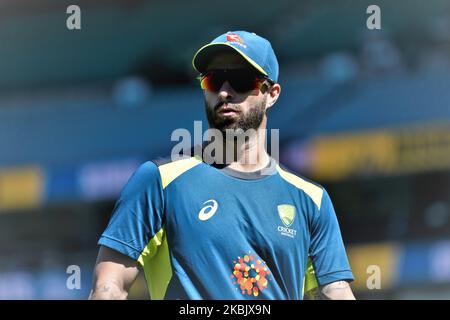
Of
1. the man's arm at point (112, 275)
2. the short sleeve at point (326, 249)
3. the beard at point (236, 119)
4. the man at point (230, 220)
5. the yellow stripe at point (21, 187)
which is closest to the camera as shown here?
the man's arm at point (112, 275)

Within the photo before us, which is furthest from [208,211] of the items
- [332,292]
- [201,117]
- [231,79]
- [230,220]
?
[201,117]

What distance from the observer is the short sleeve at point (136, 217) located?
3.14 m

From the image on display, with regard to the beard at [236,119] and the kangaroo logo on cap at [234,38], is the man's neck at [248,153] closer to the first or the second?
the beard at [236,119]

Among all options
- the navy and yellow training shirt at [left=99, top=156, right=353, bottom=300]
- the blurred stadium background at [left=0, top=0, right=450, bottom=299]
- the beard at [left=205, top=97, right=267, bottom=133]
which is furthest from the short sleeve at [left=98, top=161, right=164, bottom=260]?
the blurred stadium background at [left=0, top=0, right=450, bottom=299]

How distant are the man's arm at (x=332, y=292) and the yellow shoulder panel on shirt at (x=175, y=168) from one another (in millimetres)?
660

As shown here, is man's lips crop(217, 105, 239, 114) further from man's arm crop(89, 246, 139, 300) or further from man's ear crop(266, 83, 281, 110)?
man's arm crop(89, 246, 139, 300)

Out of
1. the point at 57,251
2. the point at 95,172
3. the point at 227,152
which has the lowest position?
the point at 57,251

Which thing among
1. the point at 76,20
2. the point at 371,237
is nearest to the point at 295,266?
the point at 371,237

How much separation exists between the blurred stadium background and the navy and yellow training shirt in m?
6.09

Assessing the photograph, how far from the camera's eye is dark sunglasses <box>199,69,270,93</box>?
3.36 m

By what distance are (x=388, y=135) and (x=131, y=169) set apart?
2724mm

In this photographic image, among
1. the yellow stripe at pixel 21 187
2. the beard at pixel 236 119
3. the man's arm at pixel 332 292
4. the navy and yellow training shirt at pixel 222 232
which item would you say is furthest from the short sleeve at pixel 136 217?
the yellow stripe at pixel 21 187

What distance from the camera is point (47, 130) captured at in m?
10.1

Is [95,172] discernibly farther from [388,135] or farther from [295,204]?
[295,204]
